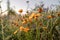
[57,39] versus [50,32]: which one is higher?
[50,32]

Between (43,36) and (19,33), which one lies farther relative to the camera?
(19,33)

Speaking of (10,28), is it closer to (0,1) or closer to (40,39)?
(0,1)

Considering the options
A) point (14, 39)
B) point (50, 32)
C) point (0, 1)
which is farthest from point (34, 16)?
point (14, 39)

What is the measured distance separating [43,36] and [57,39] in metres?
0.32

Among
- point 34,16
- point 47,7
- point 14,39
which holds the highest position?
point 34,16

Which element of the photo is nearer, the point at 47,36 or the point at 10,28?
the point at 47,36

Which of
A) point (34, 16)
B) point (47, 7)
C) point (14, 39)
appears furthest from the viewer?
point (47, 7)

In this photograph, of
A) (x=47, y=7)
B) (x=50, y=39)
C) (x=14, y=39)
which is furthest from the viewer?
(x=47, y=7)

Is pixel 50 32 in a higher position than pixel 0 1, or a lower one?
lower

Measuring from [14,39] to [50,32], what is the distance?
0.91 m

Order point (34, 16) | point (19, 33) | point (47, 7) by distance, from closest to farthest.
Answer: point (34, 16)
point (19, 33)
point (47, 7)

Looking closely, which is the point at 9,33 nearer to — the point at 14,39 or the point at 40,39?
the point at 14,39

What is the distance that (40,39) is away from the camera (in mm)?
2465

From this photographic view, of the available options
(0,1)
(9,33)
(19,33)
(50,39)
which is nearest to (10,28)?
(9,33)
